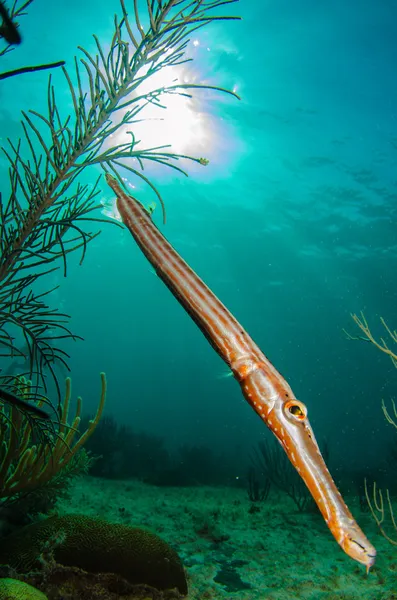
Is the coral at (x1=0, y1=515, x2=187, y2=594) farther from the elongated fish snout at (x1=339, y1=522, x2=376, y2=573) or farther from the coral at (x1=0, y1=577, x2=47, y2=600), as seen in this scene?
the elongated fish snout at (x1=339, y1=522, x2=376, y2=573)

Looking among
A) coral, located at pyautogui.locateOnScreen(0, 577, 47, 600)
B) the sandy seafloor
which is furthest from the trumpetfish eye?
the sandy seafloor

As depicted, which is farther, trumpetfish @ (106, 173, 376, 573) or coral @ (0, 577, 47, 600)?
coral @ (0, 577, 47, 600)

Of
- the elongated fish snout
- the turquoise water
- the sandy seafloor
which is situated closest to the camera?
the elongated fish snout

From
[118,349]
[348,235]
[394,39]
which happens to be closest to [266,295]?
[348,235]

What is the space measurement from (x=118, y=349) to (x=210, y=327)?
385ft

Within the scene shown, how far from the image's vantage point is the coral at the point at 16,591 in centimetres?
265

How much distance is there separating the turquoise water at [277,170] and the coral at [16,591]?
245 centimetres

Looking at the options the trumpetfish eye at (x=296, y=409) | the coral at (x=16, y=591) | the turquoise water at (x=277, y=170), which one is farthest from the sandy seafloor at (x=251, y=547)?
the turquoise water at (x=277, y=170)

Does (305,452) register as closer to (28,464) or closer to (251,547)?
(28,464)

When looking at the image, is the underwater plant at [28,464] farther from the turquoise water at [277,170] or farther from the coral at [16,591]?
the turquoise water at [277,170]

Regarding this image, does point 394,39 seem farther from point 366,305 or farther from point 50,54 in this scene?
point 366,305

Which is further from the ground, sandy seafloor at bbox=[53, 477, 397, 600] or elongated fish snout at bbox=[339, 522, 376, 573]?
elongated fish snout at bbox=[339, 522, 376, 573]

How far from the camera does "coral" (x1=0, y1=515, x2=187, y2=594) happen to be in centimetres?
364

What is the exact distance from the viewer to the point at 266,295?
48031 mm
